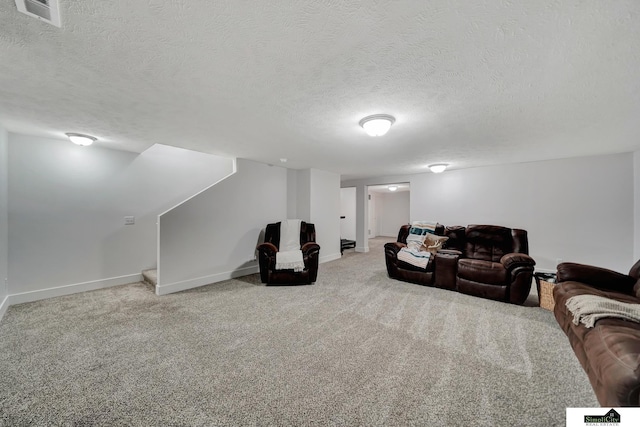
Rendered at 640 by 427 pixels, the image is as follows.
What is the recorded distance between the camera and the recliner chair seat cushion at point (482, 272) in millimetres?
3094

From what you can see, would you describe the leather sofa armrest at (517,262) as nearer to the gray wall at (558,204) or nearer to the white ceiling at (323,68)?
the white ceiling at (323,68)

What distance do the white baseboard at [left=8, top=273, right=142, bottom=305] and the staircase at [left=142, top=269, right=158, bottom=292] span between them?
0.43ft

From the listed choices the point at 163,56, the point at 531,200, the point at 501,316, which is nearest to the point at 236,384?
the point at 163,56

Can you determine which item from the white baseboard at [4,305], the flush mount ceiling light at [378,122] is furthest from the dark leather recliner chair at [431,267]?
the white baseboard at [4,305]

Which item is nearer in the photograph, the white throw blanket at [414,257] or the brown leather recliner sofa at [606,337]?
the brown leather recliner sofa at [606,337]

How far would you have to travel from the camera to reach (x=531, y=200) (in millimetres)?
4617

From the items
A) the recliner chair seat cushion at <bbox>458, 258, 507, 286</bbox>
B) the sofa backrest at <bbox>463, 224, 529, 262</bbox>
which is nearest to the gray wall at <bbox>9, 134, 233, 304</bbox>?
the recliner chair seat cushion at <bbox>458, 258, 507, 286</bbox>

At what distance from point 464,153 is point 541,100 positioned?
6.43 feet

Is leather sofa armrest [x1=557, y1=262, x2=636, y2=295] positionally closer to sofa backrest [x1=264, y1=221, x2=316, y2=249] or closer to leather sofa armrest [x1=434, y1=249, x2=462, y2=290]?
leather sofa armrest [x1=434, y1=249, x2=462, y2=290]

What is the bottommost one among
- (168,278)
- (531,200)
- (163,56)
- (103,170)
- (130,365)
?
(130,365)

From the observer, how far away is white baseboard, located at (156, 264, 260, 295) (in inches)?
137

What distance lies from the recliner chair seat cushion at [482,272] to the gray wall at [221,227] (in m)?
3.63

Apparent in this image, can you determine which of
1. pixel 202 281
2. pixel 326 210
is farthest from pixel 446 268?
pixel 202 281

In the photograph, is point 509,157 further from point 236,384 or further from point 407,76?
point 236,384
